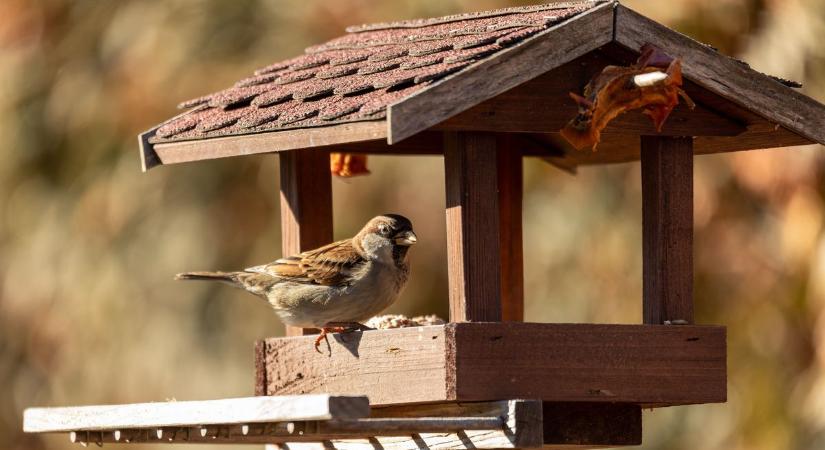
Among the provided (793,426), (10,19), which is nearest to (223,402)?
(793,426)

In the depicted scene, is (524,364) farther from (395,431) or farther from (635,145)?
(635,145)

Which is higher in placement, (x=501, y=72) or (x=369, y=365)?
(x=501, y=72)

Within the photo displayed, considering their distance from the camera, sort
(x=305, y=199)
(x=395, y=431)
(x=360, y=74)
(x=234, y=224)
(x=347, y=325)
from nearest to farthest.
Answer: (x=395, y=431), (x=360, y=74), (x=347, y=325), (x=305, y=199), (x=234, y=224)

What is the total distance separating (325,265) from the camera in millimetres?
4688

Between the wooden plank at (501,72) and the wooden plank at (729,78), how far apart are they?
0.24 ft

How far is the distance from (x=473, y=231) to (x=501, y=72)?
0.43 metres

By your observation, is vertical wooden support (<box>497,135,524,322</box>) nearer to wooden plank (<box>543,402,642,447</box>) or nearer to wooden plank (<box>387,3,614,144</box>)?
wooden plank (<box>543,402,642,447</box>)

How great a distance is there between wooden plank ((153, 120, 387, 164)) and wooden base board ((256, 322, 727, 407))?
1.80ft

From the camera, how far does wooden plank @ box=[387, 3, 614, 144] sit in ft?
12.8

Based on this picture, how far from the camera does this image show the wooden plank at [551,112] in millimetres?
4172

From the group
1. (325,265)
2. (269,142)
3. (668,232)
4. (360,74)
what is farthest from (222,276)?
(668,232)

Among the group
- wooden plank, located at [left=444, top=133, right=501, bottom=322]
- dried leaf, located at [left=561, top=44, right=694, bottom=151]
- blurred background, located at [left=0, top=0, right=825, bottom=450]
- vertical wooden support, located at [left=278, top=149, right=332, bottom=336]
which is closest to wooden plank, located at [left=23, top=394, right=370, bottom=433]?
wooden plank, located at [left=444, top=133, right=501, bottom=322]

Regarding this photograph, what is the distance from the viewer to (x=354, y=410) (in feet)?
11.5

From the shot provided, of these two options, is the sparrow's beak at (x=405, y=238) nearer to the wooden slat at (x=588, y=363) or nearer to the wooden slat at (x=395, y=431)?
the wooden slat at (x=395, y=431)
